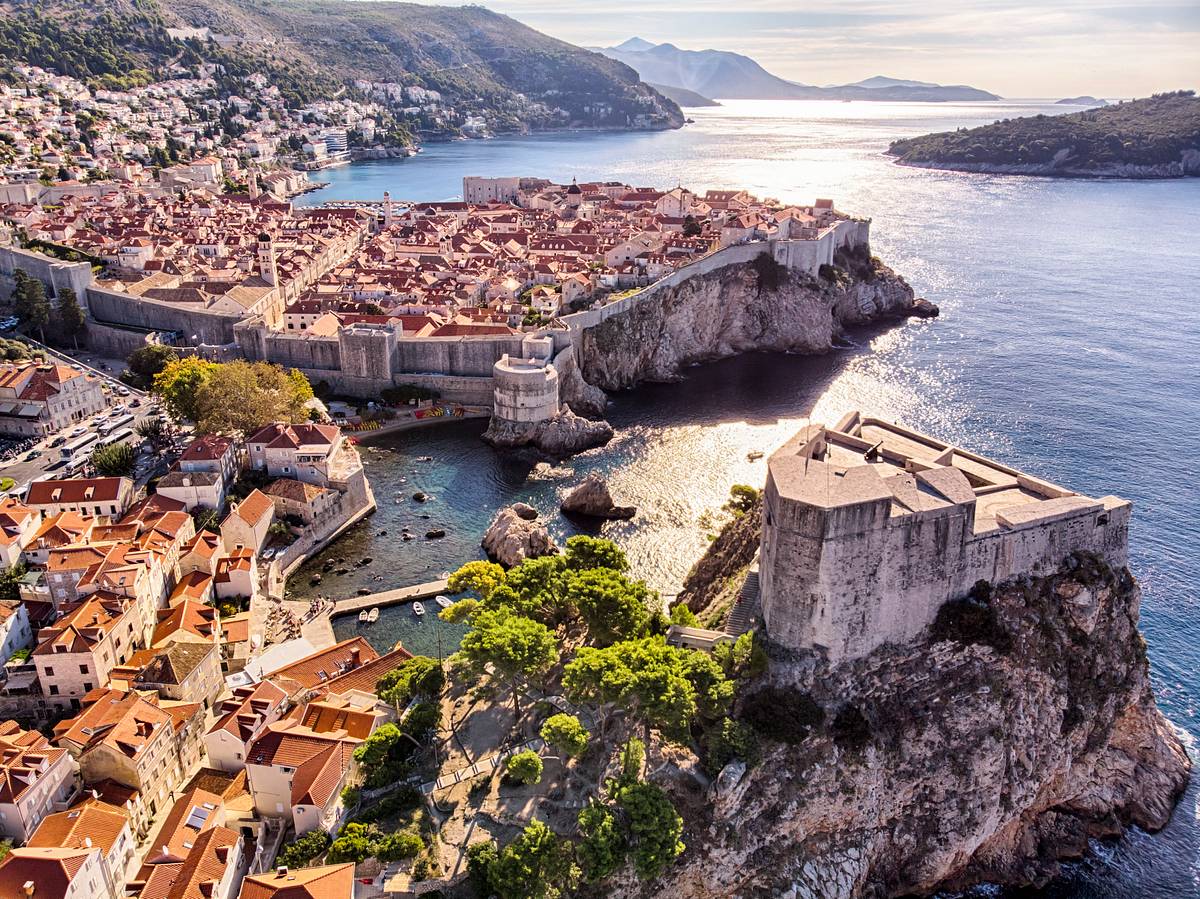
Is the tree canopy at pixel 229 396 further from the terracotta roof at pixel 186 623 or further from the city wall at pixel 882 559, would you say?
the city wall at pixel 882 559

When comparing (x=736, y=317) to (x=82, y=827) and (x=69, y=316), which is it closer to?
(x=69, y=316)

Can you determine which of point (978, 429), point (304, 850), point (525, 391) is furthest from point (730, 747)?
point (978, 429)

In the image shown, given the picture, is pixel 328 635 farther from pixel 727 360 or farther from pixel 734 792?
pixel 727 360

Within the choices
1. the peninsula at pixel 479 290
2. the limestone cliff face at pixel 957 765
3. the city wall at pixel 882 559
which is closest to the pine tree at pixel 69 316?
the peninsula at pixel 479 290

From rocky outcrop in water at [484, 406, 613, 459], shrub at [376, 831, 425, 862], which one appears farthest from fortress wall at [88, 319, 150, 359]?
shrub at [376, 831, 425, 862]

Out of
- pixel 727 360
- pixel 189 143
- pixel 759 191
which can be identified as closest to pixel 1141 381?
pixel 727 360

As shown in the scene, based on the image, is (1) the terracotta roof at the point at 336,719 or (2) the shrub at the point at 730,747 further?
(1) the terracotta roof at the point at 336,719

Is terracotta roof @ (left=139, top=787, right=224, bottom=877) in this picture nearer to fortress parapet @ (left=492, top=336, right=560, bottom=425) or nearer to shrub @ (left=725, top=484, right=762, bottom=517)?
shrub @ (left=725, top=484, right=762, bottom=517)
